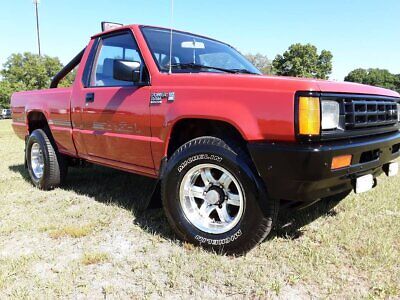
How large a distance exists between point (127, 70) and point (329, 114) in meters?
1.67

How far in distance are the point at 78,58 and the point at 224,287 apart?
3460 mm

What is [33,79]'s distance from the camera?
163ft

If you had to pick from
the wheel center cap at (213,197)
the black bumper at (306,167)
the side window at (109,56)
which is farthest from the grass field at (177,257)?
the side window at (109,56)

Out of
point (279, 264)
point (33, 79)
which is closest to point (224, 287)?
point (279, 264)

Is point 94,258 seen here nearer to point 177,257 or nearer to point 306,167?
point 177,257

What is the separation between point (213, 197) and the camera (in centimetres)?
294

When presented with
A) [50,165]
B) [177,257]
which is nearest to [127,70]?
[177,257]

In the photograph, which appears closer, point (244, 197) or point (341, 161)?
point (341, 161)

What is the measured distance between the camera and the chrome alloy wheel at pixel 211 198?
9.37ft

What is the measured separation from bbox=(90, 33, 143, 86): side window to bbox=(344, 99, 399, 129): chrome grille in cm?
205

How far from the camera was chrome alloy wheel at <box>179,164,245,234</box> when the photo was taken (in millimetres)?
2855

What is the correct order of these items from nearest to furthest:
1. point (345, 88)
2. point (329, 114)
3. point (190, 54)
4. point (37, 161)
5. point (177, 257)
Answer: point (329, 114)
point (345, 88)
point (177, 257)
point (190, 54)
point (37, 161)

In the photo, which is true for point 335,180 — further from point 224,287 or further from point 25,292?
point 25,292

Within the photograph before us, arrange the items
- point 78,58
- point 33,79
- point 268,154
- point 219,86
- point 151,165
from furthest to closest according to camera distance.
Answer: point 33,79
point 78,58
point 151,165
point 219,86
point 268,154
